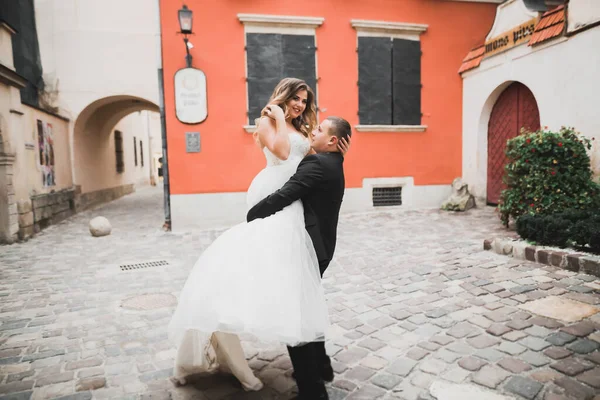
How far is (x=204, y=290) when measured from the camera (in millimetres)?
2238

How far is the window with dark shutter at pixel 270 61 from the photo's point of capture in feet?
28.6

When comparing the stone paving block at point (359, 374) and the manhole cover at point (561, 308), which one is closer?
the stone paving block at point (359, 374)

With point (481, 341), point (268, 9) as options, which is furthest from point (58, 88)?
point (481, 341)

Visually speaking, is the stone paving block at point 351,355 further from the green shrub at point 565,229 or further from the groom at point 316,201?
the green shrub at point 565,229

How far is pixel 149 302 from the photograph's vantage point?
4211 mm

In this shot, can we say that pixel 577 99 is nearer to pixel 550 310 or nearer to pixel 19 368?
pixel 550 310

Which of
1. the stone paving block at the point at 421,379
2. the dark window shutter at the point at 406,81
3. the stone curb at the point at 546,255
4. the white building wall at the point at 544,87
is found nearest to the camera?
the stone paving block at the point at 421,379

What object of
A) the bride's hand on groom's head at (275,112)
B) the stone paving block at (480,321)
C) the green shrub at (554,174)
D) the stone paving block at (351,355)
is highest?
the bride's hand on groom's head at (275,112)

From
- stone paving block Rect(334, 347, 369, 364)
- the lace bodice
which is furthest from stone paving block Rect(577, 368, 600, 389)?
the lace bodice

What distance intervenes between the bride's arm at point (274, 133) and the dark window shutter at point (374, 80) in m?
7.29

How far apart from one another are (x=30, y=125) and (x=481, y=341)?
10022mm

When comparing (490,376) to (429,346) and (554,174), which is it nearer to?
(429,346)

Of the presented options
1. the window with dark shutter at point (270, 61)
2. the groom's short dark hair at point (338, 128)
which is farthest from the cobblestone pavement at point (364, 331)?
the window with dark shutter at point (270, 61)

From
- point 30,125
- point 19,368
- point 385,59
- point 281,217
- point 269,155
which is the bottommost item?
point 19,368
